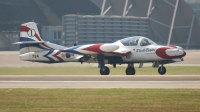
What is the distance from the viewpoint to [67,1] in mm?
109812

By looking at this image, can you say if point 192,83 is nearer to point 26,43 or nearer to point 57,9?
point 26,43

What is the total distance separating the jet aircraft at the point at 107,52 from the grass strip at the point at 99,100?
38.5ft

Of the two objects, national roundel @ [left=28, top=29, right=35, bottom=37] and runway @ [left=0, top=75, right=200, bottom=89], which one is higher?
national roundel @ [left=28, top=29, right=35, bottom=37]

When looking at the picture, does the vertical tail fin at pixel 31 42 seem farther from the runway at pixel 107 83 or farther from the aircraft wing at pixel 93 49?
the runway at pixel 107 83

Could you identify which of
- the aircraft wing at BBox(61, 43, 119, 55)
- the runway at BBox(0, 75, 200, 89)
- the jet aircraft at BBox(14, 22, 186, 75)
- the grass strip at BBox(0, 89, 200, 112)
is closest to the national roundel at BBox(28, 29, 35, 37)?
the jet aircraft at BBox(14, 22, 186, 75)

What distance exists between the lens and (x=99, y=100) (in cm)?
2112

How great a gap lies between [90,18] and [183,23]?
14.8 metres

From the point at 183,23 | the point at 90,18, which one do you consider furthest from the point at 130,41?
the point at 183,23

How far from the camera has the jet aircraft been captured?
35531mm

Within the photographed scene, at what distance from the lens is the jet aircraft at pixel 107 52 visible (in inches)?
1399

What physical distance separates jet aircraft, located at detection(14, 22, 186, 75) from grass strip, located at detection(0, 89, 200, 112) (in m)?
11.7

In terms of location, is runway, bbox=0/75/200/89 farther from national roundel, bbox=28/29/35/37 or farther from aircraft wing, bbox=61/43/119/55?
national roundel, bbox=28/29/35/37

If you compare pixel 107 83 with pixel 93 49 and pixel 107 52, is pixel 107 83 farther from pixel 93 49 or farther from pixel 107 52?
pixel 107 52

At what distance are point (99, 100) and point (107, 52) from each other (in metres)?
14.8
